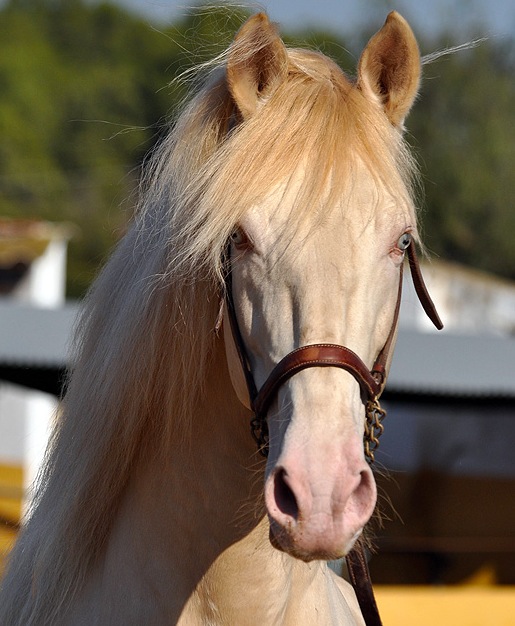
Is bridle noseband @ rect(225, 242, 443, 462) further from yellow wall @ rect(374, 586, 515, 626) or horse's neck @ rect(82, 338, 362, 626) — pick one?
yellow wall @ rect(374, 586, 515, 626)

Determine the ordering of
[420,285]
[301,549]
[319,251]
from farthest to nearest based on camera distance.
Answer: [420,285] → [319,251] → [301,549]

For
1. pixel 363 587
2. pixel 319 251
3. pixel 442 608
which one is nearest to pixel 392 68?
pixel 319 251

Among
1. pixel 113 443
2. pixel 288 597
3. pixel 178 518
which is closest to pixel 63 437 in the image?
pixel 113 443

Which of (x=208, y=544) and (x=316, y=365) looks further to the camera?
(x=208, y=544)

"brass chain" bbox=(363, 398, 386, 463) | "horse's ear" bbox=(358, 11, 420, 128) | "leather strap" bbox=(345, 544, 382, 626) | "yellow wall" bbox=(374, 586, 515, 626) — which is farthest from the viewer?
"yellow wall" bbox=(374, 586, 515, 626)

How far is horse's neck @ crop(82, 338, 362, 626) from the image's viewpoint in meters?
1.92

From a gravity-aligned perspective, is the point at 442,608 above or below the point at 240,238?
below

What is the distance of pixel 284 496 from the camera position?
5.21 ft

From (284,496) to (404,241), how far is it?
0.61m

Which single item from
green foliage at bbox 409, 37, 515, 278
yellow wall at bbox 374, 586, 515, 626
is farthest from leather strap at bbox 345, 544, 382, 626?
green foliage at bbox 409, 37, 515, 278

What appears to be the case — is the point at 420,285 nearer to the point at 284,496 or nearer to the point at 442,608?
the point at 284,496

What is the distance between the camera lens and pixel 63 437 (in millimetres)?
2160

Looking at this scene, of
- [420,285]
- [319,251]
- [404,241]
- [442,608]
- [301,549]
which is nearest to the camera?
[301,549]

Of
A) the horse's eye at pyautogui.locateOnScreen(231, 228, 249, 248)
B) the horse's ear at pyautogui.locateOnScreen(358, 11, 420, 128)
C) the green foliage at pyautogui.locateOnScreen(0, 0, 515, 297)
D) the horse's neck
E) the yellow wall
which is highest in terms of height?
the horse's ear at pyautogui.locateOnScreen(358, 11, 420, 128)
